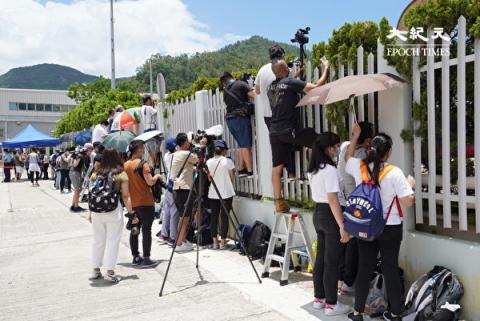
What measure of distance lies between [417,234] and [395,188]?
2.83 ft

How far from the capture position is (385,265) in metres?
4.11

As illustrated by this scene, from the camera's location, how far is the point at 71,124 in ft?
107

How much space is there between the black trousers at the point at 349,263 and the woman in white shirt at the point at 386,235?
1.59 feet

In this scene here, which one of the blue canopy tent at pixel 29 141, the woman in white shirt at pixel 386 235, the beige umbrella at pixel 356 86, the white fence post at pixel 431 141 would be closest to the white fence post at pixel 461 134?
the white fence post at pixel 431 141

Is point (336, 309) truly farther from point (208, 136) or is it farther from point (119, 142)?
point (119, 142)

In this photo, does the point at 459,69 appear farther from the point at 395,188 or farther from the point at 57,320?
the point at 57,320

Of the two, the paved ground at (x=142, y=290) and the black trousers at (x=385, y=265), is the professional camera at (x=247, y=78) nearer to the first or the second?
the paved ground at (x=142, y=290)

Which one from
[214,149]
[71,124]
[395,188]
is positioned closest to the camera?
[395,188]

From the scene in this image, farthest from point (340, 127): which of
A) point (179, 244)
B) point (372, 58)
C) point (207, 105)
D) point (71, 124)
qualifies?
point (71, 124)

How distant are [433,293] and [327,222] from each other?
110 centimetres

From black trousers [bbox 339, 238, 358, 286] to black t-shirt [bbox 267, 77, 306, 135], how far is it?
164 centimetres

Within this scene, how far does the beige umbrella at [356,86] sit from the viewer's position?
4.34 m

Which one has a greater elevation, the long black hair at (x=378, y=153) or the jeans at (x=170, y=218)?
the long black hair at (x=378, y=153)

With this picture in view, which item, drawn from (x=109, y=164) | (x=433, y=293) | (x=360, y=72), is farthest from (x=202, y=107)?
(x=433, y=293)
